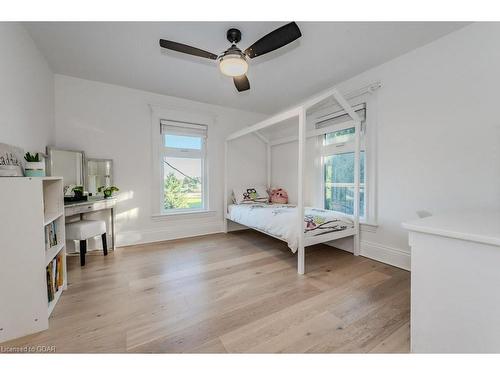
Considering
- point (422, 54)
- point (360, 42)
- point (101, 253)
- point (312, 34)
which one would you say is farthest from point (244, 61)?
point (101, 253)

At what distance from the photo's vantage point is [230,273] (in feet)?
6.88

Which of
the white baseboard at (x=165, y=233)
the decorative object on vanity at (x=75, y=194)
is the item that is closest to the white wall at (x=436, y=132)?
the white baseboard at (x=165, y=233)

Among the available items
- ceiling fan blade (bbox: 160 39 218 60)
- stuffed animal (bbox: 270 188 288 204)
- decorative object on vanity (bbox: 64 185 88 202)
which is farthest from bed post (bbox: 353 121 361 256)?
decorative object on vanity (bbox: 64 185 88 202)

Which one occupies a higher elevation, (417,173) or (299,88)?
(299,88)

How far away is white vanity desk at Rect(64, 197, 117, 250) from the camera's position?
7.02ft

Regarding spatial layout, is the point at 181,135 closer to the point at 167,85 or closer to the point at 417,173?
the point at 167,85

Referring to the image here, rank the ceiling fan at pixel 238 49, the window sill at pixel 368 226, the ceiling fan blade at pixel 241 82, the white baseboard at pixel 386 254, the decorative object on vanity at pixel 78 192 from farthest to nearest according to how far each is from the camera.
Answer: the window sill at pixel 368 226 < the decorative object on vanity at pixel 78 192 < the white baseboard at pixel 386 254 < the ceiling fan blade at pixel 241 82 < the ceiling fan at pixel 238 49

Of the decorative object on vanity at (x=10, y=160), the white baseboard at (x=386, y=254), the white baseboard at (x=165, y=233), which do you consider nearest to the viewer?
the decorative object on vanity at (x=10, y=160)

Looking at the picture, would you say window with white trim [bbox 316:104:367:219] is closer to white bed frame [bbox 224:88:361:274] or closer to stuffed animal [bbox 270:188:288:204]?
white bed frame [bbox 224:88:361:274]

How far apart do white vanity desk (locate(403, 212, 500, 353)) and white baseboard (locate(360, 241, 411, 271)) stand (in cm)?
131

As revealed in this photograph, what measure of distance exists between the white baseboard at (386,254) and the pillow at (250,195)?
1.82 meters

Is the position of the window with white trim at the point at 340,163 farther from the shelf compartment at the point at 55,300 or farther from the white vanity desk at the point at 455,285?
the shelf compartment at the point at 55,300

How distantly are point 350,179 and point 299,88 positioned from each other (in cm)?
150

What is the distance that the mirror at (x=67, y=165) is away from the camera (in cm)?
242
